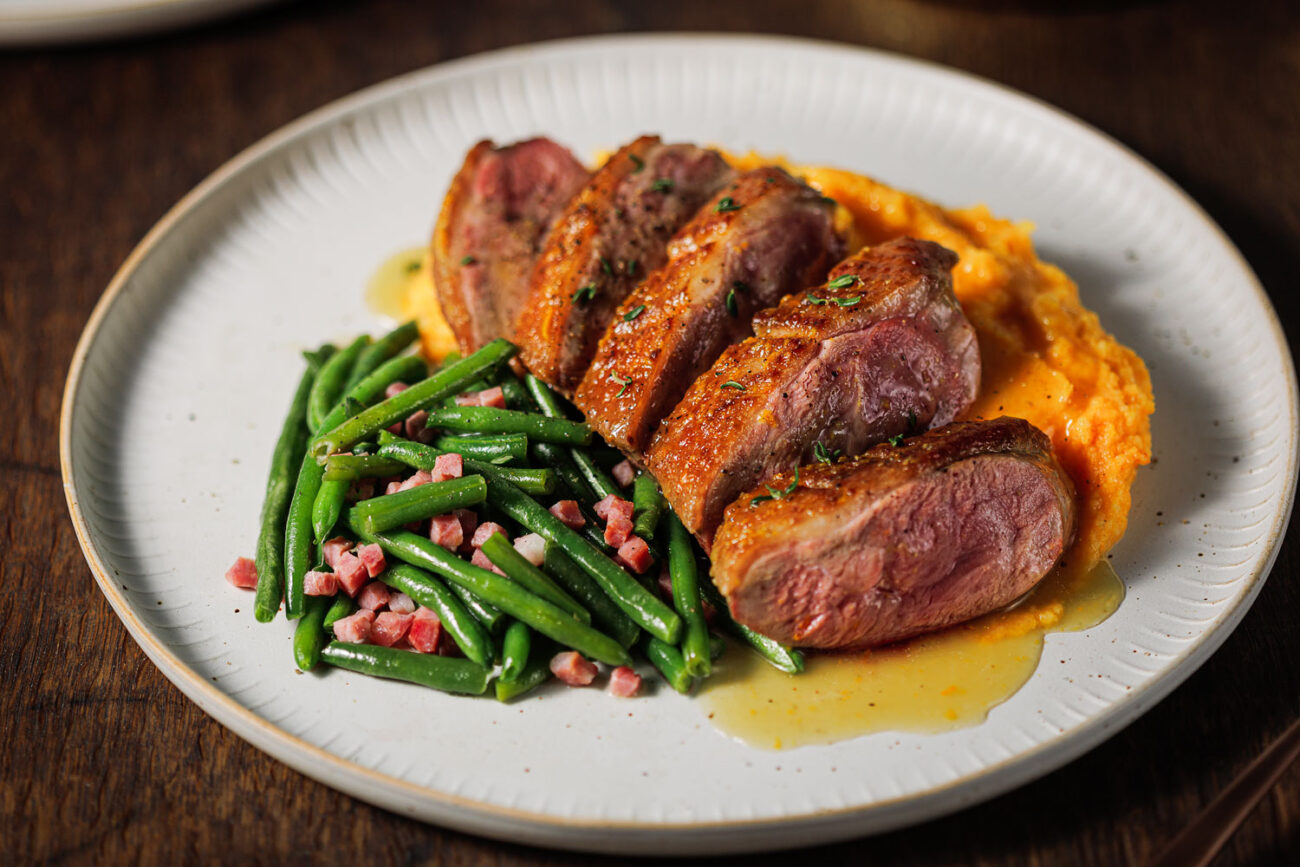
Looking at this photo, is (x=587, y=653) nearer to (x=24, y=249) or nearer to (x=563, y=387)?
(x=563, y=387)

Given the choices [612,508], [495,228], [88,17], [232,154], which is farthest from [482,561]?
[88,17]

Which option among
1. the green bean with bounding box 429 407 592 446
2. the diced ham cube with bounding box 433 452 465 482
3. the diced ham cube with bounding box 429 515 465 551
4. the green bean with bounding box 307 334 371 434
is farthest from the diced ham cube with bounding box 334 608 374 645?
the green bean with bounding box 307 334 371 434

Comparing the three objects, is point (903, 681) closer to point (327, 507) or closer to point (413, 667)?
point (413, 667)

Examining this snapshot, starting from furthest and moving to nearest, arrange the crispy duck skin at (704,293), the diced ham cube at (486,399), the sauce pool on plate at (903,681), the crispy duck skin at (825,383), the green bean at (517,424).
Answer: the diced ham cube at (486,399) < the green bean at (517,424) < the crispy duck skin at (704,293) < the crispy duck skin at (825,383) < the sauce pool on plate at (903,681)

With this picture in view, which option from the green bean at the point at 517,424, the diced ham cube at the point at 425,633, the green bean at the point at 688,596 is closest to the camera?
the green bean at the point at 688,596

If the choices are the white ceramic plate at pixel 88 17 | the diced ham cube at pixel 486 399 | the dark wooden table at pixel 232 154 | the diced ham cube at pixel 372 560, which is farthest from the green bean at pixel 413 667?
the white ceramic plate at pixel 88 17

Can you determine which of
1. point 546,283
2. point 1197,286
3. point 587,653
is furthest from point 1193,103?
point 587,653

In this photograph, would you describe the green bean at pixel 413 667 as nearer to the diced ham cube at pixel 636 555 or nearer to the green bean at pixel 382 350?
the diced ham cube at pixel 636 555
